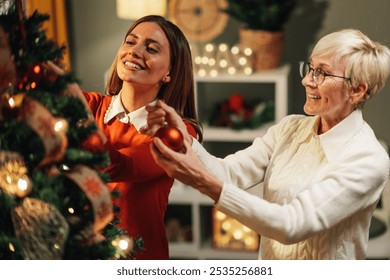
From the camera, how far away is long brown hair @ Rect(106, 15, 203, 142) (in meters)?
1.06

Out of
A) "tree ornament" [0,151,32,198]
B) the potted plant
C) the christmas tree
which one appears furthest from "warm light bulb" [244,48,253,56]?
"tree ornament" [0,151,32,198]

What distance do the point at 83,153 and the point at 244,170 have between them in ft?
0.96

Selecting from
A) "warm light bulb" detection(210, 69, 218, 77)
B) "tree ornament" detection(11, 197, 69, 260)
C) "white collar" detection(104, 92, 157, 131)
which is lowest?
"tree ornament" detection(11, 197, 69, 260)

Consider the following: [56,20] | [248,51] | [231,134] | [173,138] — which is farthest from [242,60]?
[56,20]

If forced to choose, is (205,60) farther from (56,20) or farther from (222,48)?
(56,20)

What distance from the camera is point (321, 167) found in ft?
3.30

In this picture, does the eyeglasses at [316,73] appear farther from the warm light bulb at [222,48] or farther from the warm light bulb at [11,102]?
the warm light bulb at [11,102]

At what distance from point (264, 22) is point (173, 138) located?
0.29 m

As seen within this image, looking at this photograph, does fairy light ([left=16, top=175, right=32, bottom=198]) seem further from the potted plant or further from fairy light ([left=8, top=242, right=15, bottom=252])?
the potted plant

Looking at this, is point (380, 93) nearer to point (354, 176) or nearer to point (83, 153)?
point (354, 176)

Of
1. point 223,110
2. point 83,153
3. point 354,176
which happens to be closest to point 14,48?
point 83,153

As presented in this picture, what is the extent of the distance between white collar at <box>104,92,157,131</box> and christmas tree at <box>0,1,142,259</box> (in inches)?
4.0

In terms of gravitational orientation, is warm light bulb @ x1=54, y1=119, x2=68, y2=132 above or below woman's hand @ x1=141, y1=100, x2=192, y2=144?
above

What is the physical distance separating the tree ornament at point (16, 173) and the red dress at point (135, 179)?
0.44ft
